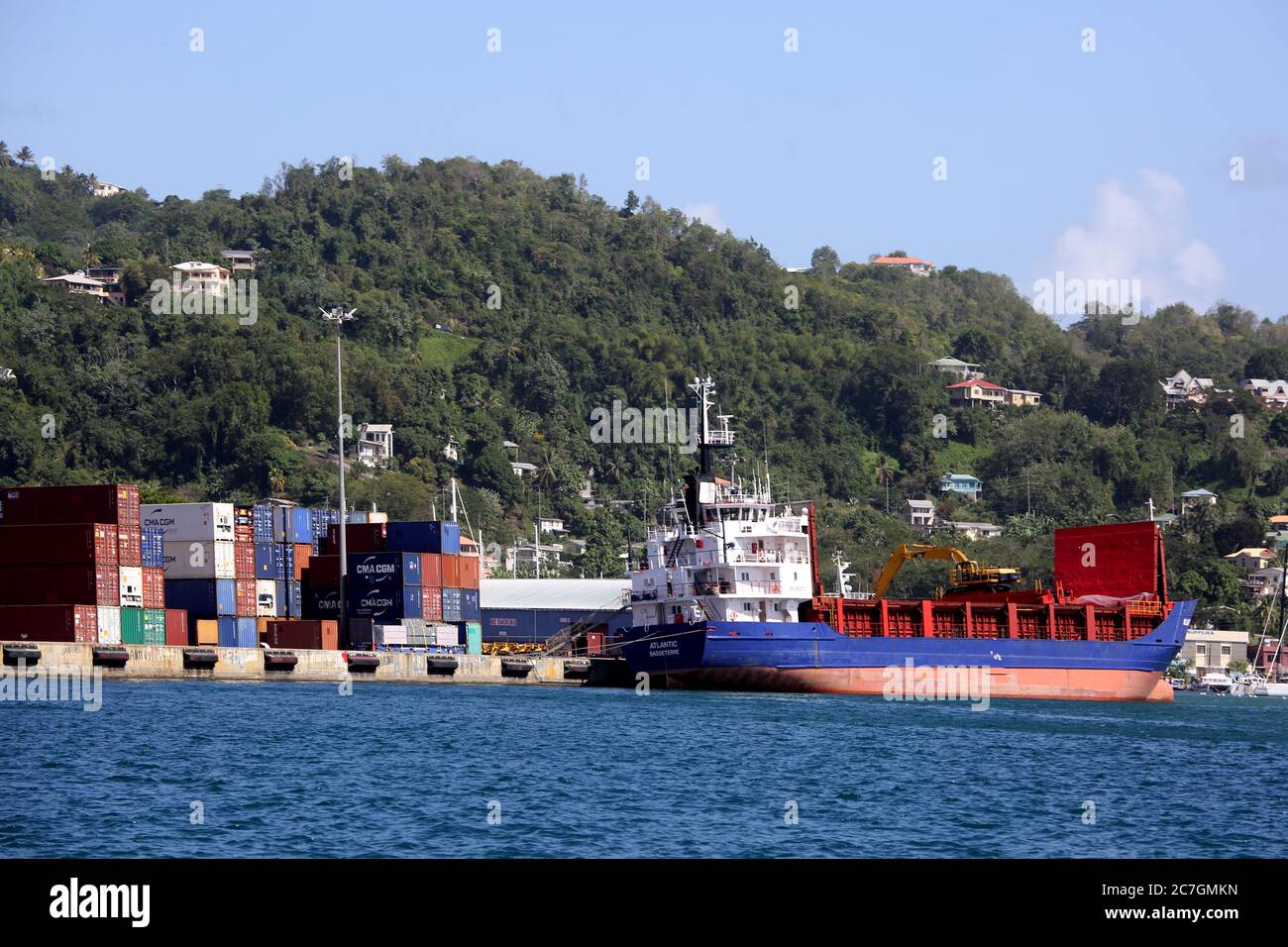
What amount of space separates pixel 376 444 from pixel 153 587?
284ft

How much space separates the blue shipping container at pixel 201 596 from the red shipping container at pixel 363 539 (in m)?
6.30

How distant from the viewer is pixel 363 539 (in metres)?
75.1

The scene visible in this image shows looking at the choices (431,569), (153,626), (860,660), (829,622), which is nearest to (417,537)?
(431,569)

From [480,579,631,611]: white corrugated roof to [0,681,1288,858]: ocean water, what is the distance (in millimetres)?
37806

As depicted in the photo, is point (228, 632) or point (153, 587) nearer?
point (153, 587)

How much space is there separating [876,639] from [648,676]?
8.57 m

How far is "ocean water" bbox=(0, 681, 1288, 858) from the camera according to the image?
27.1m

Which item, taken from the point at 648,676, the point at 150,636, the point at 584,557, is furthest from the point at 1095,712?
the point at 584,557

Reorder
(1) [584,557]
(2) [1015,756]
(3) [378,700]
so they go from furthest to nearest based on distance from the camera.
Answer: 1. (1) [584,557]
2. (3) [378,700]
3. (2) [1015,756]
